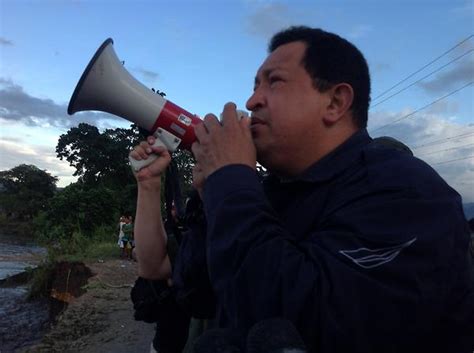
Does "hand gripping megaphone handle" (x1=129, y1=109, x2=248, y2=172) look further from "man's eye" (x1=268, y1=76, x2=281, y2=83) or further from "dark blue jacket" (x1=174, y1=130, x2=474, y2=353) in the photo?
"dark blue jacket" (x1=174, y1=130, x2=474, y2=353)

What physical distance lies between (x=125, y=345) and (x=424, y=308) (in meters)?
5.52

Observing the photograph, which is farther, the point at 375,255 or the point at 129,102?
the point at 129,102

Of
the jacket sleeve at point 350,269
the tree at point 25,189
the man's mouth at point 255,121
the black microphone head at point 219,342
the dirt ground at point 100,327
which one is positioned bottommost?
the dirt ground at point 100,327

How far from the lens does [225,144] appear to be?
3.96 ft

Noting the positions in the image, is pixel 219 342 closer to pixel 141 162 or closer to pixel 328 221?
pixel 328 221

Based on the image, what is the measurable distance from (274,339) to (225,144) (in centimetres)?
53

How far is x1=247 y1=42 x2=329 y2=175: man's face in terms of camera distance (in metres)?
1.30

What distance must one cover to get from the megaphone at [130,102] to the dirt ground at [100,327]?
14.4 feet

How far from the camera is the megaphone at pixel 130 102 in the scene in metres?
1.73

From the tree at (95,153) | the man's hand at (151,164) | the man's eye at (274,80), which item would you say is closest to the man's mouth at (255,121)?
the man's eye at (274,80)

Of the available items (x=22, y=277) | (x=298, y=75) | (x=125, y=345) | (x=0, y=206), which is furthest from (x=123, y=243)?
(x=0, y=206)

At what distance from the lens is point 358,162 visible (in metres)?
1.22

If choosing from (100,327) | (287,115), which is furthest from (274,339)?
(100,327)

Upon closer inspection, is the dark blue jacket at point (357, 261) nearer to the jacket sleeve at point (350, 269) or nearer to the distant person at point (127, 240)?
the jacket sleeve at point (350, 269)
